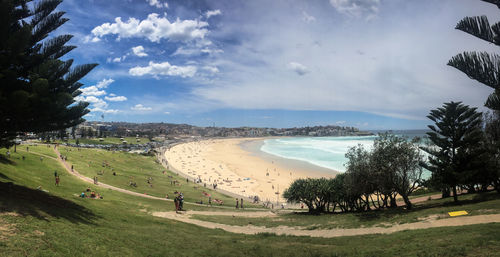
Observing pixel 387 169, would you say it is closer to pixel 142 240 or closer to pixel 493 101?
pixel 493 101

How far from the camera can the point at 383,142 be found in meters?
17.7

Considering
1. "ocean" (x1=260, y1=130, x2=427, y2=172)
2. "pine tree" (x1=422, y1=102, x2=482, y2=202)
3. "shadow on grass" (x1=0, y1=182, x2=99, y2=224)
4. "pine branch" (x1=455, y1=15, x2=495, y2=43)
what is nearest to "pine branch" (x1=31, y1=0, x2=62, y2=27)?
"shadow on grass" (x1=0, y1=182, x2=99, y2=224)

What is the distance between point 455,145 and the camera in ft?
54.0

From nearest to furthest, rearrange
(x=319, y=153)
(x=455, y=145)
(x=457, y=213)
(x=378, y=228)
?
(x=457, y=213) < (x=378, y=228) < (x=455, y=145) < (x=319, y=153)

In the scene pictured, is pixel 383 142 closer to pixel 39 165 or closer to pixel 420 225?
pixel 420 225

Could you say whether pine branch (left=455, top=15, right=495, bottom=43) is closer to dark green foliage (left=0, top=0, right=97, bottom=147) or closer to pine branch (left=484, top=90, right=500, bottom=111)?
pine branch (left=484, top=90, right=500, bottom=111)

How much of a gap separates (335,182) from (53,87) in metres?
20.3

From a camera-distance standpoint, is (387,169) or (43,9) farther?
(387,169)

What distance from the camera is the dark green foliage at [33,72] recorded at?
7852 mm

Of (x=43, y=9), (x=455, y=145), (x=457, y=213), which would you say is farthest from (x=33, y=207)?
(x=455, y=145)

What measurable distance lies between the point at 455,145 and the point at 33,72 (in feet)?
76.7

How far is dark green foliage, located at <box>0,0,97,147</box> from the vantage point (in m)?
7.85

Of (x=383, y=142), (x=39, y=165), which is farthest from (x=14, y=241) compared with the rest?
(x=39, y=165)

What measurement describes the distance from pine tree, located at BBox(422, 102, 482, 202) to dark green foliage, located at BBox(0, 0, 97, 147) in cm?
2097
